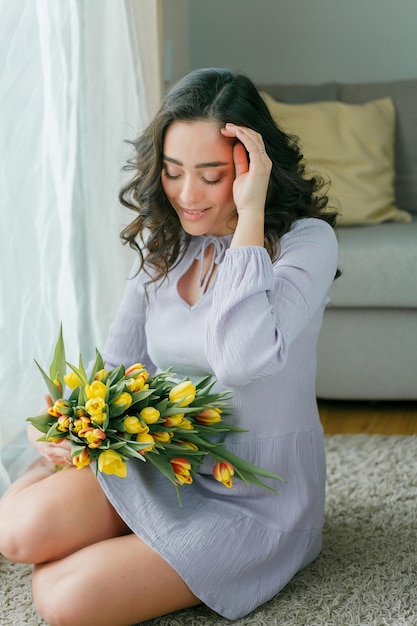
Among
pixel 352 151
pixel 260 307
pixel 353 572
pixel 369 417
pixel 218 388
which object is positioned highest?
pixel 260 307

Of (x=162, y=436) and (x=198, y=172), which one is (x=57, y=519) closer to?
(x=162, y=436)

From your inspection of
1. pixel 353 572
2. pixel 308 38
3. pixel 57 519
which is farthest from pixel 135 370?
pixel 308 38

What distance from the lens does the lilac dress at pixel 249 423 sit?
1581 mm

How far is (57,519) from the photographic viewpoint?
1.65 m

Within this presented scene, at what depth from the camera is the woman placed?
1.57m

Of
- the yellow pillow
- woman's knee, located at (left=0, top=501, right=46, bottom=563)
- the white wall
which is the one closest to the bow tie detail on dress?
woman's knee, located at (left=0, top=501, right=46, bottom=563)

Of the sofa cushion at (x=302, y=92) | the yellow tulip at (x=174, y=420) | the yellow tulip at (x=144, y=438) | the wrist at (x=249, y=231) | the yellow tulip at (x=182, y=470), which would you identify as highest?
the wrist at (x=249, y=231)

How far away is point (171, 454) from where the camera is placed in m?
1.63

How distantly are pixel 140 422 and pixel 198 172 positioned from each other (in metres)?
0.48

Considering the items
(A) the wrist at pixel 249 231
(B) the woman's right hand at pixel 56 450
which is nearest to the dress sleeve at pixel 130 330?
(B) the woman's right hand at pixel 56 450

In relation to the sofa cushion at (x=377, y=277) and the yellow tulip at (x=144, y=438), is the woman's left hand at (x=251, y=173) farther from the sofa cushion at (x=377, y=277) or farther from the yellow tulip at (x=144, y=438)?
the sofa cushion at (x=377, y=277)

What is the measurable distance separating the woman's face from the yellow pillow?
1.61 m

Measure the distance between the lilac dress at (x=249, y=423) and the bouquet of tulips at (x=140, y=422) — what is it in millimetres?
62

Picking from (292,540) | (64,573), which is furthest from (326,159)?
(64,573)
